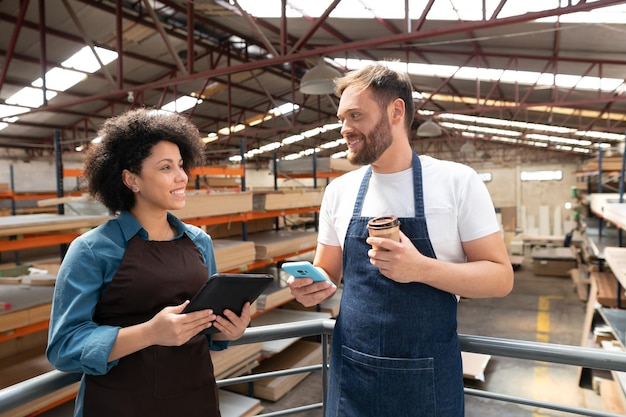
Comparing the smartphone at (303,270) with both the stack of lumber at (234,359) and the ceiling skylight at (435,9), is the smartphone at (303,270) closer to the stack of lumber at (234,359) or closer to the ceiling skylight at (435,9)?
the stack of lumber at (234,359)

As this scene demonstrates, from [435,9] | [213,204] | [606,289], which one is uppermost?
[435,9]

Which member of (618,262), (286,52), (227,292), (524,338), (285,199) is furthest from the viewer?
(524,338)

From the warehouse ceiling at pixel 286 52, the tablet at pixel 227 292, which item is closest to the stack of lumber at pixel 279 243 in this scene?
the warehouse ceiling at pixel 286 52

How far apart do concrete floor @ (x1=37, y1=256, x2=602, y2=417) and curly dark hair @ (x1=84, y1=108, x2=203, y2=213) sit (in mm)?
3305

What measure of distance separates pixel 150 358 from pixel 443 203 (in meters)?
1.01

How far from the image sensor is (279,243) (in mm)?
6445

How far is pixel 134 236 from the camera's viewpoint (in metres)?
1.40

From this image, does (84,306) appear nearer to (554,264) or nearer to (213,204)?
(213,204)

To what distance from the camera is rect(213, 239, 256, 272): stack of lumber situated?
5.23m

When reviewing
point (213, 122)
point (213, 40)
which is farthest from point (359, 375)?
point (213, 122)

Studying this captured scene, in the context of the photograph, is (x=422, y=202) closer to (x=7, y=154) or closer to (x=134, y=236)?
(x=134, y=236)

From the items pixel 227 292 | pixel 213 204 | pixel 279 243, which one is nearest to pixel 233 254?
pixel 213 204

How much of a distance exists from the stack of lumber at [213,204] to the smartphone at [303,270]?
10.2 ft

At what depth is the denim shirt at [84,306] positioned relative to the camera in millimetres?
1167
